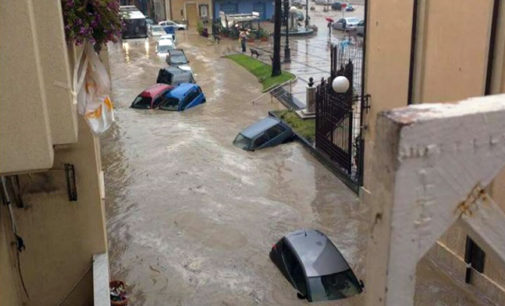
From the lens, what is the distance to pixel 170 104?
2714cm

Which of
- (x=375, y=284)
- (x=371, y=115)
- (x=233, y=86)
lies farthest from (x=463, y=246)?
(x=233, y=86)

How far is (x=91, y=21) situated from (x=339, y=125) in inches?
503

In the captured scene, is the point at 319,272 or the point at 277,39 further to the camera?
the point at 277,39

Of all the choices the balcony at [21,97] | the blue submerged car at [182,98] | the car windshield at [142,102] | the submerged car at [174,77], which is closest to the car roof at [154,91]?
the car windshield at [142,102]

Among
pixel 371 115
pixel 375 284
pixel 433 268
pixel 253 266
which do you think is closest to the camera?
pixel 375 284

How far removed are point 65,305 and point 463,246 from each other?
7.44m

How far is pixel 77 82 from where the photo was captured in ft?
23.6

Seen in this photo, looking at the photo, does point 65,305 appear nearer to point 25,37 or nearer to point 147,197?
point 25,37

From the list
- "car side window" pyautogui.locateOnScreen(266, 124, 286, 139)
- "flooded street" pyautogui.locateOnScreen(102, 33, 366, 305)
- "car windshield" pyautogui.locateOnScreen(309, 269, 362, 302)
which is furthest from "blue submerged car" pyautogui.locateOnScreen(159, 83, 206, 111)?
"car windshield" pyautogui.locateOnScreen(309, 269, 362, 302)

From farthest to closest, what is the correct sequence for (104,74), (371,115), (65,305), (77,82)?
(371,115)
(65,305)
(104,74)
(77,82)

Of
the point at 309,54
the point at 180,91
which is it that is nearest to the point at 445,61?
the point at 180,91

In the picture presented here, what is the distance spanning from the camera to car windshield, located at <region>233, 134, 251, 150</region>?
824 inches

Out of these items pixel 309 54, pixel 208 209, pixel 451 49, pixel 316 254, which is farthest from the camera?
pixel 309 54

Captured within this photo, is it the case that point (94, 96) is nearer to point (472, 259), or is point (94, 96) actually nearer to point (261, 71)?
point (472, 259)
